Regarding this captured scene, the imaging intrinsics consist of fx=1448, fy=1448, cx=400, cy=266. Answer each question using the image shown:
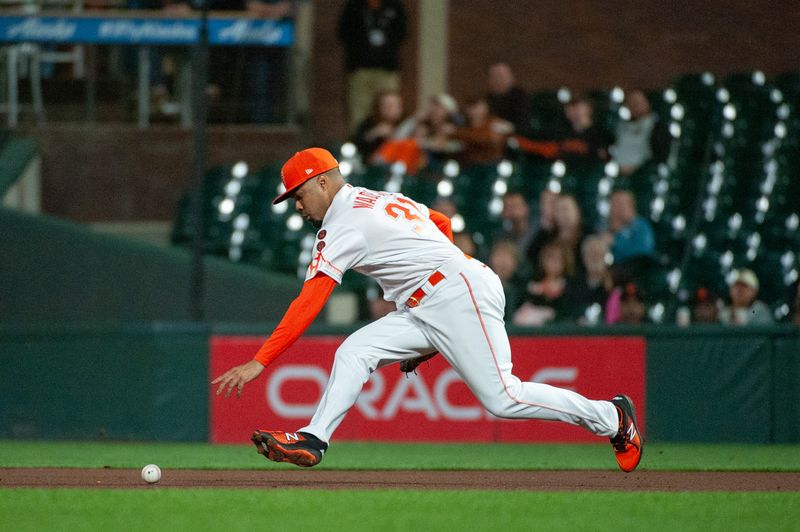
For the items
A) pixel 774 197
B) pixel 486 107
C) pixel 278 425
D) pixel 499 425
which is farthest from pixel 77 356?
pixel 774 197

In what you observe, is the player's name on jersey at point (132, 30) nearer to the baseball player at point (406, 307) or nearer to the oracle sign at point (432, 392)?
the oracle sign at point (432, 392)

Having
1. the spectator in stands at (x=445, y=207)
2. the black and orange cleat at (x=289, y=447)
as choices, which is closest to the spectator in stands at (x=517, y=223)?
the spectator in stands at (x=445, y=207)

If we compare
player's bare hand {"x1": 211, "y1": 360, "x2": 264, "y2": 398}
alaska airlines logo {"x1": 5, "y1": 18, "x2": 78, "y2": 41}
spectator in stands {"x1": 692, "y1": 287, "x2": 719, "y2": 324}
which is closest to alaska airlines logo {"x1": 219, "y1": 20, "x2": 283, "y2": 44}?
alaska airlines logo {"x1": 5, "y1": 18, "x2": 78, "y2": 41}

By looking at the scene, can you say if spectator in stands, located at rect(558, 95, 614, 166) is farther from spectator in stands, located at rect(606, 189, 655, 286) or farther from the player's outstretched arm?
the player's outstretched arm

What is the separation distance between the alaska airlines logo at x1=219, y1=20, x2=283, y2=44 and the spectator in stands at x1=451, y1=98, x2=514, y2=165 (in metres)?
2.28

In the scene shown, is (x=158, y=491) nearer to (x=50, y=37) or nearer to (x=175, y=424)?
(x=175, y=424)

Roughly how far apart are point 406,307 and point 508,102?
7041mm

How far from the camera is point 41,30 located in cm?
1428

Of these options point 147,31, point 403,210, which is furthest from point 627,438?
point 147,31

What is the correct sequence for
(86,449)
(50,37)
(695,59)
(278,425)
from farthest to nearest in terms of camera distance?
(695,59) → (50,37) → (278,425) → (86,449)

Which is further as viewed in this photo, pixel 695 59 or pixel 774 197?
pixel 695 59

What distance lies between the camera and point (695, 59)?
692 inches

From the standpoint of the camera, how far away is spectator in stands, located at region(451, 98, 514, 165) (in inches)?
547

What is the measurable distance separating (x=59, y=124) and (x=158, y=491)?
8.35 metres
